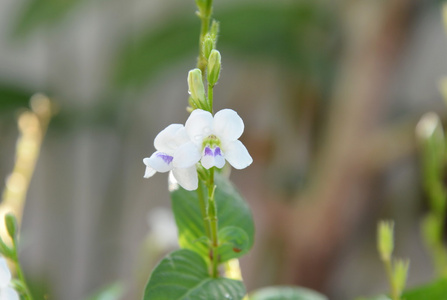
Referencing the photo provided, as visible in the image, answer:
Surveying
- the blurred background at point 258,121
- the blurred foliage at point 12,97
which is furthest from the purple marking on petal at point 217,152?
the blurred foliage at point 12,97

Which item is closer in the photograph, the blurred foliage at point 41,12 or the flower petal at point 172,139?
the flower petal at point 172,139

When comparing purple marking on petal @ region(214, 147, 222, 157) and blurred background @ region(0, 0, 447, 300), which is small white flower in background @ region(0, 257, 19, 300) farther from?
blurred background @ region(0, 0, 447, 300)

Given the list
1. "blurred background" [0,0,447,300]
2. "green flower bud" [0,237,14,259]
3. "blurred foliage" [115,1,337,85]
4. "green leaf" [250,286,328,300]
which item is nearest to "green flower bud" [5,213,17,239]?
"green flower bud" [0,237,14,259]

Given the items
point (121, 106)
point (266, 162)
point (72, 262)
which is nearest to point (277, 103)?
point (266, 162)

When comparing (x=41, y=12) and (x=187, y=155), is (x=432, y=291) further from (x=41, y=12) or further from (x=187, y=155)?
(x=41, y=12)

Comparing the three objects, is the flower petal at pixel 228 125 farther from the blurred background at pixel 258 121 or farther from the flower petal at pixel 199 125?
the blurred background at pixel 258 121

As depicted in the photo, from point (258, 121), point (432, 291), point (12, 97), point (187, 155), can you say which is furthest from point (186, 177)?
point (258, 121)

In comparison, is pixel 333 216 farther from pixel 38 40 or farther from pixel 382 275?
pixel 38 40
